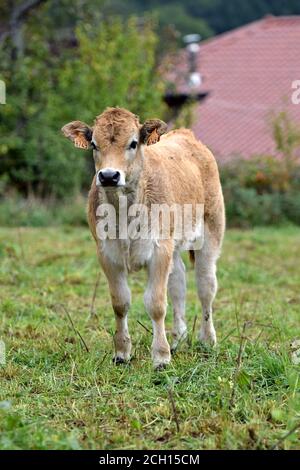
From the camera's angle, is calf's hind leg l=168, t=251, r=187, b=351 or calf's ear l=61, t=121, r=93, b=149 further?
calf's hind leg l=168, t=251, r=187, b=351

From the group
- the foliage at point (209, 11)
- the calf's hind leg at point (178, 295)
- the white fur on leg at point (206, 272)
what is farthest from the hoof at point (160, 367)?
the foliage at point (209, 11)

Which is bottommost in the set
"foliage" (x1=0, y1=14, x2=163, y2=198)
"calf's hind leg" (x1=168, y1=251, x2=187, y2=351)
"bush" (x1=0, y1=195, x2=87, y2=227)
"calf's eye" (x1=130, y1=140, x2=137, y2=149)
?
"calf's hind leg" (x1=168, y1=251, x2=187, y2=351)

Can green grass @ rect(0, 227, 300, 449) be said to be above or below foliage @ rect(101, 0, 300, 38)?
below

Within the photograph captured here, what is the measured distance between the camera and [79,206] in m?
17.9

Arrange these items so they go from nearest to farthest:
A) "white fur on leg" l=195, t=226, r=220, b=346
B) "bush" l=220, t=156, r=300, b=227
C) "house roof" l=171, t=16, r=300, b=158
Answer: "white fur on leg" l=195, t=226, r=220, b=346
"bush" l=220, t=156, r=300, b=227
"house roof" l=171, t=16, r=300, b=158

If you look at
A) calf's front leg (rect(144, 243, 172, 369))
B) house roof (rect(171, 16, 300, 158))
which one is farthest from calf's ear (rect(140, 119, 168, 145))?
house roof (rect(171, 16, 300, 158))

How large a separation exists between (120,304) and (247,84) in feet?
80.0

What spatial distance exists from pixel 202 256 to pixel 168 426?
106 inches

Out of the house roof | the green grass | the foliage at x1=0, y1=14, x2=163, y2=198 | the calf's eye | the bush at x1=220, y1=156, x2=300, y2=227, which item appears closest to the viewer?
the green grass

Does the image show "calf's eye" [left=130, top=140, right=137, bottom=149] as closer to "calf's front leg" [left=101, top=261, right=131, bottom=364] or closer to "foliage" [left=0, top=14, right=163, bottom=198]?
"calf's front leg" [left=101, top=261, right=131, bottom=364]

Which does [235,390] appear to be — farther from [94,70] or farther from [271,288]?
[94,70]

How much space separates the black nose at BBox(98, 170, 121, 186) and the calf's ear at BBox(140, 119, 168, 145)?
0.70m

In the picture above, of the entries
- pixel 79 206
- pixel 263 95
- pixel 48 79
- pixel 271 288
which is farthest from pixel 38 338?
pixel 263 95

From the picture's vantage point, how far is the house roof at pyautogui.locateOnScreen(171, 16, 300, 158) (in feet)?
87.7
